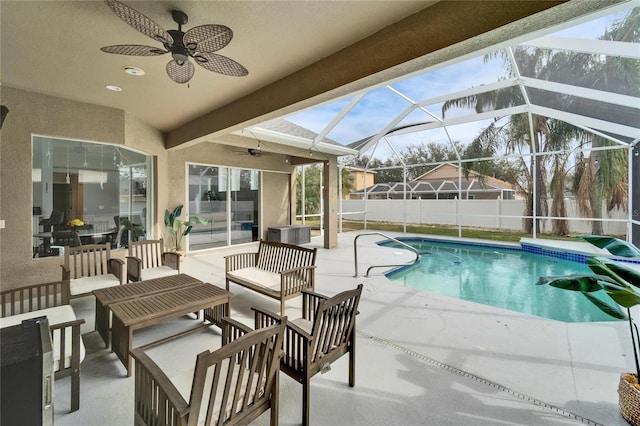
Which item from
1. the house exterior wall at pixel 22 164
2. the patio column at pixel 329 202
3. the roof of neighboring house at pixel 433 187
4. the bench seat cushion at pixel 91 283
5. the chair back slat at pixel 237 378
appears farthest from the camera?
the roof of neighboring house at pixel 433 187

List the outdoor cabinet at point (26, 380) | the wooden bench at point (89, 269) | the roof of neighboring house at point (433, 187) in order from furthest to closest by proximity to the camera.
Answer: the roof of neighboring house at point (433, 187)
the wooden bench at point (89, 269)
the outdoor cabinet at point (26, 380)

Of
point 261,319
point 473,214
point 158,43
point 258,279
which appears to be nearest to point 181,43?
point 158,43

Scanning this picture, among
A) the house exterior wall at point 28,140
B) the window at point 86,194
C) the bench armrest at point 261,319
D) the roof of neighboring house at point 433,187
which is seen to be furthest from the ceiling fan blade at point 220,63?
the roof of neighboring house at point 433,187

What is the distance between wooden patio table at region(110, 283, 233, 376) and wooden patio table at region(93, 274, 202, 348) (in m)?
A: 0.12

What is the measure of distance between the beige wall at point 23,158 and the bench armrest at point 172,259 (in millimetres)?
1697

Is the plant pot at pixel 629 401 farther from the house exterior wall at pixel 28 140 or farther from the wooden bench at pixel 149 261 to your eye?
the house exterior wall at pixel 28 140

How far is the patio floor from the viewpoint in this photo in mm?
2178

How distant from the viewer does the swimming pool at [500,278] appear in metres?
5.00

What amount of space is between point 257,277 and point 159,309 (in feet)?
5.18

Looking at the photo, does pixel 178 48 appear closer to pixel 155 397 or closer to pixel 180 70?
pixel 180 70

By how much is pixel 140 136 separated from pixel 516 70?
803cm

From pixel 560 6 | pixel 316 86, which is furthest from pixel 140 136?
pixel 560 6

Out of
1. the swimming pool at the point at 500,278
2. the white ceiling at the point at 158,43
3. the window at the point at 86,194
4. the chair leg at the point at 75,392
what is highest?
the white ceiling at the point at 158,43

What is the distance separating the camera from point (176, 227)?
6977mm
